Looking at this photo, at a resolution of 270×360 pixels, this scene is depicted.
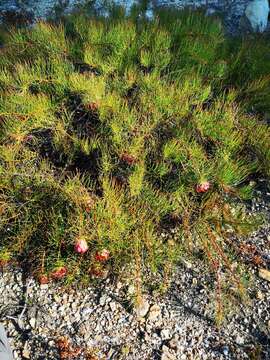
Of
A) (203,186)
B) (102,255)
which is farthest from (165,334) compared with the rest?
(203,186)

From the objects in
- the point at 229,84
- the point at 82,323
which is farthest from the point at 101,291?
the point at 229,84

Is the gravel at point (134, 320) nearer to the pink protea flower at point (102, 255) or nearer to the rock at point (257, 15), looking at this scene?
the pink protea flower at point (102, 255)

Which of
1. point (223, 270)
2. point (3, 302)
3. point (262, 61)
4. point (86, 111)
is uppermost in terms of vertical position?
point (262, 61)

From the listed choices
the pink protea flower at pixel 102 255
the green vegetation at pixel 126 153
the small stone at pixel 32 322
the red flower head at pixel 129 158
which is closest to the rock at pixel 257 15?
the green vegetation at pixel 126 153

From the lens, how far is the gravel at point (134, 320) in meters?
2.29

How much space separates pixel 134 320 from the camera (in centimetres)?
240

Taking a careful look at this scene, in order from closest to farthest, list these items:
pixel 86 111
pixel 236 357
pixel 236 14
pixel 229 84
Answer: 1. pixel 236 357
2. pixel 86 111
3. pixel 229 84
4. pixel 236 14

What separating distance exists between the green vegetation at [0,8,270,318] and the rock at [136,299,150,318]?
0.11 metres

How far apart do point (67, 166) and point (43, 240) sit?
0.49 meters

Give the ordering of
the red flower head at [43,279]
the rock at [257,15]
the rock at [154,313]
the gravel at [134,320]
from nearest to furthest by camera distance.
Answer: the gravel at [134,320], the rock at [154,313], the red flower head at [43,279], the rock at [257,15]

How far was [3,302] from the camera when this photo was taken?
8.22 feet

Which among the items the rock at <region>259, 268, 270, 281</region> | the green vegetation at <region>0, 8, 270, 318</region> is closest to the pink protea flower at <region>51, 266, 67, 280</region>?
the green vegetation at <region>0, 8, 270, 318</region>

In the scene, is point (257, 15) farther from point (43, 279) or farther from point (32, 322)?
point (32, 322)

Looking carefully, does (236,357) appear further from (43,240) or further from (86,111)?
(86,111)
